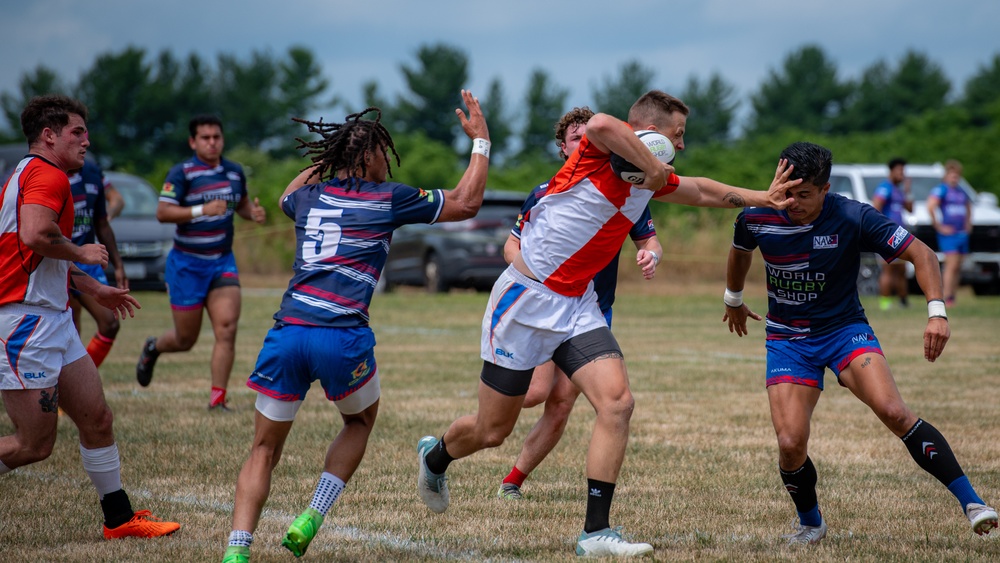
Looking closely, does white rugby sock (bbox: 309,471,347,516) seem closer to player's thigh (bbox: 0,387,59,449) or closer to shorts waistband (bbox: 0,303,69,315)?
player's thigh (bbox: 0,387,59,449)

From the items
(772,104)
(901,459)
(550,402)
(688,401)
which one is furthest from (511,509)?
(772,104)

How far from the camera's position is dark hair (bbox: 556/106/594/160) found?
6188 mm

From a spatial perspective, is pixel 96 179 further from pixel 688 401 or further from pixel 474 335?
pixel 474 335

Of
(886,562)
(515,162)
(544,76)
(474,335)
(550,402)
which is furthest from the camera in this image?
(544,76)

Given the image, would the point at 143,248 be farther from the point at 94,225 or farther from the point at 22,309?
the point at 22,309

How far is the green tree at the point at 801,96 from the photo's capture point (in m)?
66.9

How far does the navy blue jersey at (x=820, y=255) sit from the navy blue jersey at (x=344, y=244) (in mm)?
1691

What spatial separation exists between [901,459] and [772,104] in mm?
64419

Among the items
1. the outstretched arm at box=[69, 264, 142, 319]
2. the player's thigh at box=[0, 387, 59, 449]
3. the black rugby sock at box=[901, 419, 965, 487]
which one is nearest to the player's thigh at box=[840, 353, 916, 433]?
the black rugby sock at box=[901, 419, 965, 487]

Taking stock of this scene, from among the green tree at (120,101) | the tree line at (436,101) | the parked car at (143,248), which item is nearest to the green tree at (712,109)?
the tree line at (436,101)

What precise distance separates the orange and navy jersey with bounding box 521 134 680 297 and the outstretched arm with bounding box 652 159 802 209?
4.3 inches

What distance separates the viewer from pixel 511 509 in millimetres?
5816

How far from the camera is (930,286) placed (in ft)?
17.1

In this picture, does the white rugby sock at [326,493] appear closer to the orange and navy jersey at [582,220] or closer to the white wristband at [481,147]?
the orange and navy jersey at [582,220]
